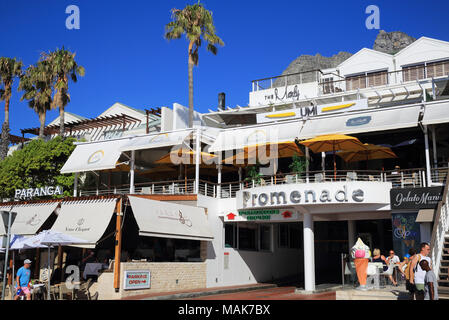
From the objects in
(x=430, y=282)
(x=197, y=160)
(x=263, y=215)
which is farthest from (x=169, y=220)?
(x=430, y=282)

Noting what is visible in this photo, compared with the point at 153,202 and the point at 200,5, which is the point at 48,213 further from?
the point at 200,5

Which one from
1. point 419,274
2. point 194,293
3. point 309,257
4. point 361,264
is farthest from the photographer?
point 309,257

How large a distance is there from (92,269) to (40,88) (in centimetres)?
1948

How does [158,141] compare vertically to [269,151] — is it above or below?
above

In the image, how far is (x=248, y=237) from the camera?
2616 cm

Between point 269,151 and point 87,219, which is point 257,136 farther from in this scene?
point 87,219

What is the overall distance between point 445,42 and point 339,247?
13.6 metres

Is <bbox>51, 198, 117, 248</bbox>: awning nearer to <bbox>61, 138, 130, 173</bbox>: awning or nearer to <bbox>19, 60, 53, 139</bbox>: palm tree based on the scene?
<bbox>61, 138, 130, 173</bbox>: awning

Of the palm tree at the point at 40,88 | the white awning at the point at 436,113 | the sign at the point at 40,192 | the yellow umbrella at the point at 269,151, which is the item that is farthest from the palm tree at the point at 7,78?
the white awning at the point at 436,113

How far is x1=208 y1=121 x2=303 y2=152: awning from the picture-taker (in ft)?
79.9

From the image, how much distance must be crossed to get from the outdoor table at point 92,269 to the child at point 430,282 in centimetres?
1287

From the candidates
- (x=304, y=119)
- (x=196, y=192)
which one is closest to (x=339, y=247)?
(x=304, y=119)

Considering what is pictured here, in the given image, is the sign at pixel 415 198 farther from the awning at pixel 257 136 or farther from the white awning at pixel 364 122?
the awning at pixel 257 136

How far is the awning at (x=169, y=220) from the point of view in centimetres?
1914
